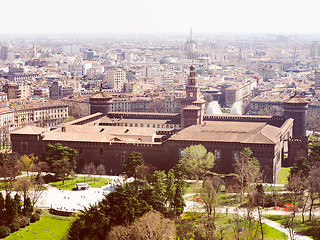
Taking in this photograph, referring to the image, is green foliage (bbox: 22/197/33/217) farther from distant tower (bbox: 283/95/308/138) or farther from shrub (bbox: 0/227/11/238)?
distant tower (bbox: 283/95/308/138)

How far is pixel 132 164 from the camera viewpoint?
79438 millimetres

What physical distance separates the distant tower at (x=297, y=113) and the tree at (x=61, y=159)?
35.8m

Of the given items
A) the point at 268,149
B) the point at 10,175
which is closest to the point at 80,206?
the point at 10,175

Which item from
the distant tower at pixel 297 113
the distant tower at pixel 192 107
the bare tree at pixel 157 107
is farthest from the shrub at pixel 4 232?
the bare tree at pixel 157 107

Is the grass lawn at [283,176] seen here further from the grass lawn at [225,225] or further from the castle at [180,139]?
the grass lawn at [225,225]

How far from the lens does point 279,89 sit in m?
184

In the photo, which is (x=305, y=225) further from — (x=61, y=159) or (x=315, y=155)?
(x=61, y=159)

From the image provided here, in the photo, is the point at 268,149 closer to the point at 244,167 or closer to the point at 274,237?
the point at 244,167

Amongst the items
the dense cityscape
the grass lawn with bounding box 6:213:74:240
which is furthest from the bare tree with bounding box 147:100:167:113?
the grass lawn with bounding box 6:213:74:240

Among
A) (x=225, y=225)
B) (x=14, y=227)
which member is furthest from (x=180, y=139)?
(x=14, y=227)

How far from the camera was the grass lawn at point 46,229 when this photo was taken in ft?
196

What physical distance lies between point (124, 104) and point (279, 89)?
5704 centimetres

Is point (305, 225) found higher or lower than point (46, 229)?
higher

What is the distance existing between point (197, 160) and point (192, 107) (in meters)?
16.9
